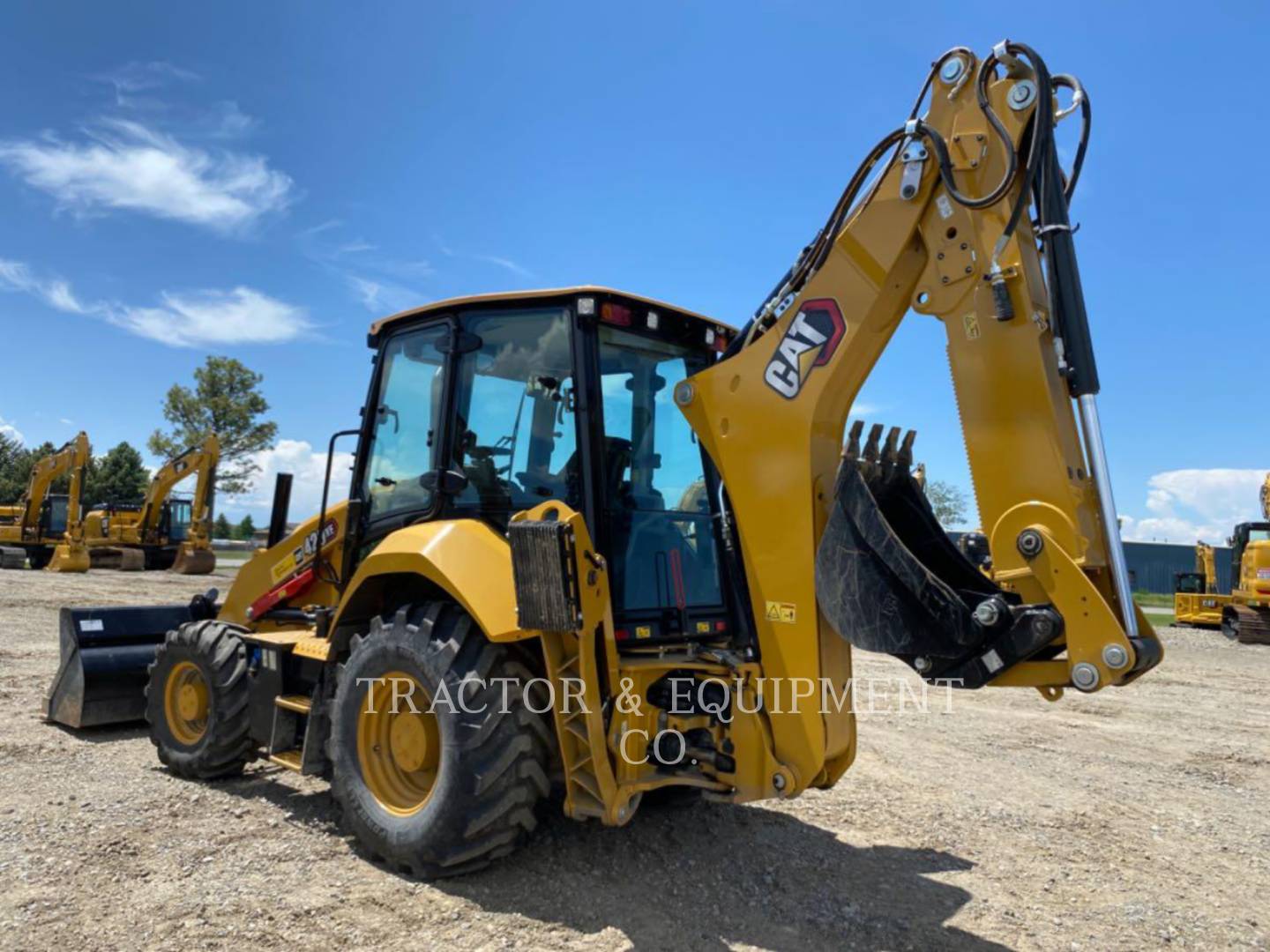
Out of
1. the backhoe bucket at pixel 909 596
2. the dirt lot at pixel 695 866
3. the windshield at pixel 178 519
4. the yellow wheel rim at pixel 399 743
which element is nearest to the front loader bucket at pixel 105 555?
the windshield at pixel 178 519

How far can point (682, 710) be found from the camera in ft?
14.0

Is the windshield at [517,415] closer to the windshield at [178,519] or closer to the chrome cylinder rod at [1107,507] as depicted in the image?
the chrome cylinder rod at [1107,507]

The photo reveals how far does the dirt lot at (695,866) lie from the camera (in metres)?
3.84

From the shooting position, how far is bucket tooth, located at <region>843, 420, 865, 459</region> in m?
4.00

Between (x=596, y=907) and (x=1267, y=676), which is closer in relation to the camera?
(x=596, y=907)

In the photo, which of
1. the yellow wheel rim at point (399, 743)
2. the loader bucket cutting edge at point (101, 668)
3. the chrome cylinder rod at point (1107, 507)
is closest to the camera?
the chrome cylinder rod at point (1107, 507)

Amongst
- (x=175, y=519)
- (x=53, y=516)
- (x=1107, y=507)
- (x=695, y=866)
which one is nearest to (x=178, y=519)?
(x=175, y=519)

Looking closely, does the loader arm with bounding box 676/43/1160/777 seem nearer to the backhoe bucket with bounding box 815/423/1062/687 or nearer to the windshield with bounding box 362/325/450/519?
the backhoe bucket with bounding box 815/423/1062/687

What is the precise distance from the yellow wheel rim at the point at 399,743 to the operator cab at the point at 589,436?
0.92 meters

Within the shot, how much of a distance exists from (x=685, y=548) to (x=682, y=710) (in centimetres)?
82

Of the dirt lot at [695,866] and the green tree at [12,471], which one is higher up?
the green tree at [12,471]

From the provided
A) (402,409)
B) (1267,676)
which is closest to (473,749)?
(402,409)

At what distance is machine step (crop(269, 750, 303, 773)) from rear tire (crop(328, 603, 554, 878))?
2.05ft

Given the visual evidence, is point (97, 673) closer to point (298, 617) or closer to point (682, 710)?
point (298, 617)
